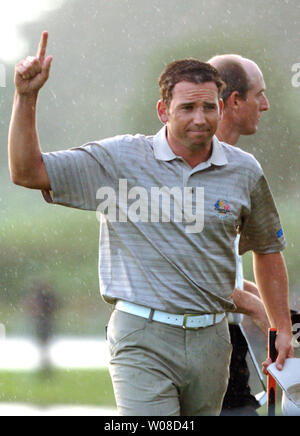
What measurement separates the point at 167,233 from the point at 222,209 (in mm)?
231

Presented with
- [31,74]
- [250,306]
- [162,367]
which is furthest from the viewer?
[250,306]

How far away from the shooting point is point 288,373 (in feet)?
11.6

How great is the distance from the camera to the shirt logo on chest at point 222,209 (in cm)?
339

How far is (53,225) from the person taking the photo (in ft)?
65.1

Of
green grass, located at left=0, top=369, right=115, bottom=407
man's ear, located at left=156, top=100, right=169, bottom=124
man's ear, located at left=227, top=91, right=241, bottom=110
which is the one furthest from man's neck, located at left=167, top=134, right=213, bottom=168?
green grass, located at left=0, top=369, right=115, bottom=407

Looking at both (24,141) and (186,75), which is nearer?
(24,141)

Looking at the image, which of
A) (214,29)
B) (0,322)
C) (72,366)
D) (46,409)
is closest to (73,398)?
(46,409)

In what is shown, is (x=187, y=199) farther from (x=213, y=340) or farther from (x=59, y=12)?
(x=59, y=12)

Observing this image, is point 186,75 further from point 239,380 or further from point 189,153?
point 239,380

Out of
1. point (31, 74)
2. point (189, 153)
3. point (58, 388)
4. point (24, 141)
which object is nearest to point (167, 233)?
point (189, 153)

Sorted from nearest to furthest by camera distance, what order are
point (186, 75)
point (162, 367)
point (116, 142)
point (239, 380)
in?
point (162, 367)
point (116, 142)
point (186, 75)
point (239, 380)

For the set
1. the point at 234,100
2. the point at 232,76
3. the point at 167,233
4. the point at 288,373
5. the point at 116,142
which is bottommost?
the point at 288,373
